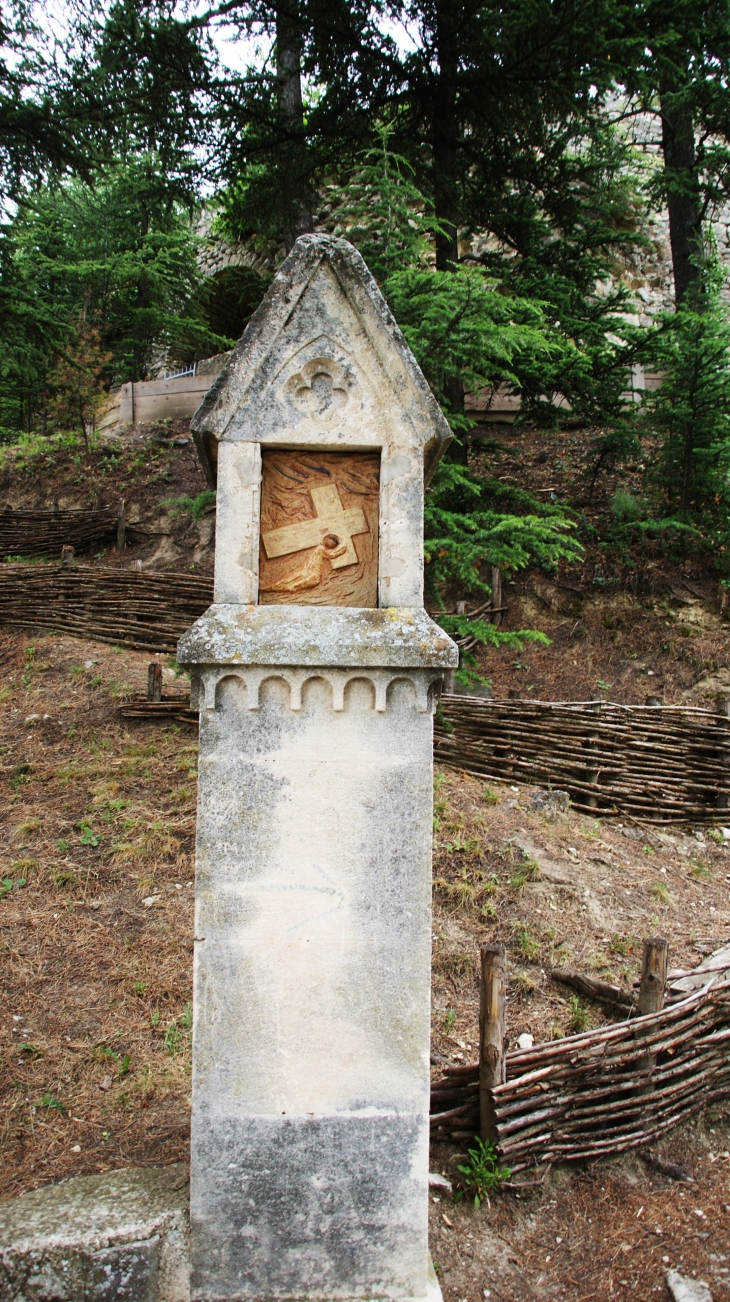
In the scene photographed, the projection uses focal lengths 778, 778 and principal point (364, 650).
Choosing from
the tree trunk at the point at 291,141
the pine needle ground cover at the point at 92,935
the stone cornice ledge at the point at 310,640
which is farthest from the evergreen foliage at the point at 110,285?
the stone cornice ledge at the point at 310,640

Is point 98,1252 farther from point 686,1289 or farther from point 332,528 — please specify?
point 332,528

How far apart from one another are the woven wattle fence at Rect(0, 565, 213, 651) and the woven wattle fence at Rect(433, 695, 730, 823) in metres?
4.11

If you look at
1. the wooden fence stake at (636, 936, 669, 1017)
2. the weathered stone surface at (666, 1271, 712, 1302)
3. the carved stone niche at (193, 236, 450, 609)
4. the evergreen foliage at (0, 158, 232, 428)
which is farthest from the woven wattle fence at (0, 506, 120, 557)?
the weathered stone surface at (666, 1271, 712, 1302)

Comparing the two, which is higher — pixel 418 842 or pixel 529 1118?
pixel 418 842

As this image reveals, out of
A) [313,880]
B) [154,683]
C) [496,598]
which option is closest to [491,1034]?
[313,880]

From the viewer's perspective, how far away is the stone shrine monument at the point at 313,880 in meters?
2.31

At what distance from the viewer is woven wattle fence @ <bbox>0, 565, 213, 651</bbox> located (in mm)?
9695

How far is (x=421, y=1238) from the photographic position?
237 centimetres

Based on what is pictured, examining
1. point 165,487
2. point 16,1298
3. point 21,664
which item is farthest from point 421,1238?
point 165,487

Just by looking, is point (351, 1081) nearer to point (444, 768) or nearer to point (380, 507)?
point (380, 507)

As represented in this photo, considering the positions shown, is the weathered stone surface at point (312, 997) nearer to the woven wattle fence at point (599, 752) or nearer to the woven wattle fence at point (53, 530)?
the woven wattle fence at point (599, 752)

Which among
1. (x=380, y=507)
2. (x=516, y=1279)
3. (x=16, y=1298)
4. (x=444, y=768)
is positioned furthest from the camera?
(x=444, y=768)

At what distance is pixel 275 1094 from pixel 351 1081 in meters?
0.23

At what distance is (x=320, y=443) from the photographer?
240cm
